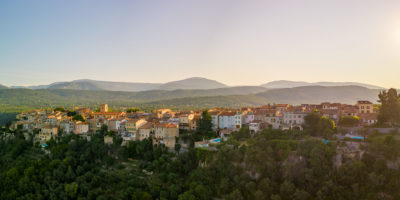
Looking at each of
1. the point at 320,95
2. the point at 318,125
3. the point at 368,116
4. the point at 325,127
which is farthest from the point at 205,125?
the point at 320,95

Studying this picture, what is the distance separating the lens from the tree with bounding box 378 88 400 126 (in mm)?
33156

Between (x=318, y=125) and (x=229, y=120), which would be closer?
(x=318, y=125)

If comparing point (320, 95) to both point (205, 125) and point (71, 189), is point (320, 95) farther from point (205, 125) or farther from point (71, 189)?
point (71, 189)

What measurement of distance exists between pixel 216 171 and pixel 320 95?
168 meters

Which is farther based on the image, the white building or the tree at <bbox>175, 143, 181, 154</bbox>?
the white building

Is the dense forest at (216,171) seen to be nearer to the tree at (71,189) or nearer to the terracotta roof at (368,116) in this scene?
the tree at (71,189)

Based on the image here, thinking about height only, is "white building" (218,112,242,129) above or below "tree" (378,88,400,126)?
below

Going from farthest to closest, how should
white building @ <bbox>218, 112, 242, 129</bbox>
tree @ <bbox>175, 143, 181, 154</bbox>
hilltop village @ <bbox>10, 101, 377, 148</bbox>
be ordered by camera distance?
white building @ <bbox>218, 112, 242, 129</bbox>
hilltop village @ <bbox>10, 101, 377, 148</bbox>
tree @ <bbox>175, 143, 181, 154</bbox>

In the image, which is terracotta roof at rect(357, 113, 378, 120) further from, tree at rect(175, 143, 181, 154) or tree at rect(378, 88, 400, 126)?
tree at rect(175, 143, 181, 154)

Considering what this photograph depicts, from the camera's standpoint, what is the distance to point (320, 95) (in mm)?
177875

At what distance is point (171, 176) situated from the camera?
32.2m

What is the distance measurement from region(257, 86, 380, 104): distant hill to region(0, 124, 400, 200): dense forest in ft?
465

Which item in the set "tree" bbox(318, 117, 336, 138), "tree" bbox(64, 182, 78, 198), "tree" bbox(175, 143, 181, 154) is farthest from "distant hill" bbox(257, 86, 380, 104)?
"tree" bbox(64, 182, 78, 198)

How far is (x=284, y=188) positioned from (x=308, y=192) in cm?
245
